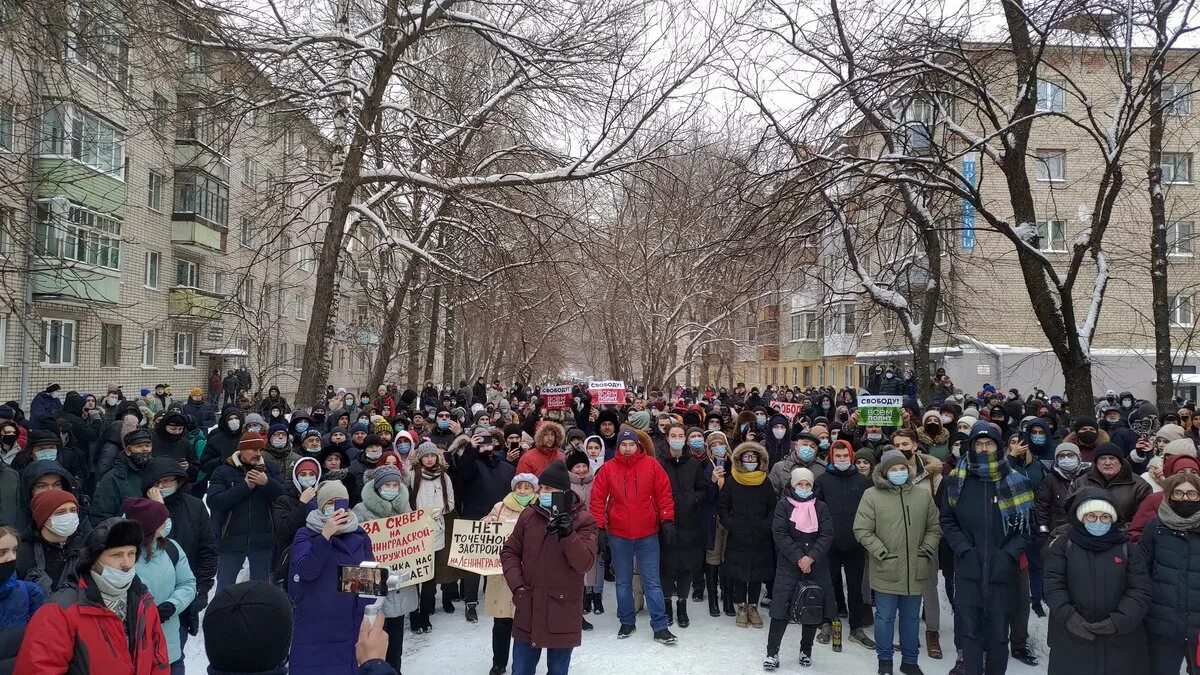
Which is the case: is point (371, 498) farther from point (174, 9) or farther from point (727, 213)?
point (727, 213)

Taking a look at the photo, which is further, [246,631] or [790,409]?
[790,409]

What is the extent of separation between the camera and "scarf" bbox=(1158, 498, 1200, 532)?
5.11 meters

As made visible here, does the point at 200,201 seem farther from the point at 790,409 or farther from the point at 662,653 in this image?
the point at 662,653

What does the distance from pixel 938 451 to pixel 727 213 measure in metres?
4.35

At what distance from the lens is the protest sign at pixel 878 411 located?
37.5ft

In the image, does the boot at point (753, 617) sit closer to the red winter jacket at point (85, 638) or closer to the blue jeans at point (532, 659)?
the blue jeans at point (532, 659)

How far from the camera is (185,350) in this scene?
109 ft

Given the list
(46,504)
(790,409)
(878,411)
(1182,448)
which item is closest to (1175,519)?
(1182,448)

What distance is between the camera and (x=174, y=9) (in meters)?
6.66

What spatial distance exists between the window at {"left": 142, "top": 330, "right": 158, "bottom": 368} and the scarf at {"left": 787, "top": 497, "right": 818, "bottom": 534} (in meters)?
28.0

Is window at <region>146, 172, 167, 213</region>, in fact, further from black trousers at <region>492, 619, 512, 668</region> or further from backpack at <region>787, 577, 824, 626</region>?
backpack at <region>787, 577, 824, 626</region>

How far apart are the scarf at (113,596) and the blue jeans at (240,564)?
376 centimetres

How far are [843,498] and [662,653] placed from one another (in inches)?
85.0

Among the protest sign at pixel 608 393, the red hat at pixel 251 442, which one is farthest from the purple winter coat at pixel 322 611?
the protest sign at pixel 608 393
